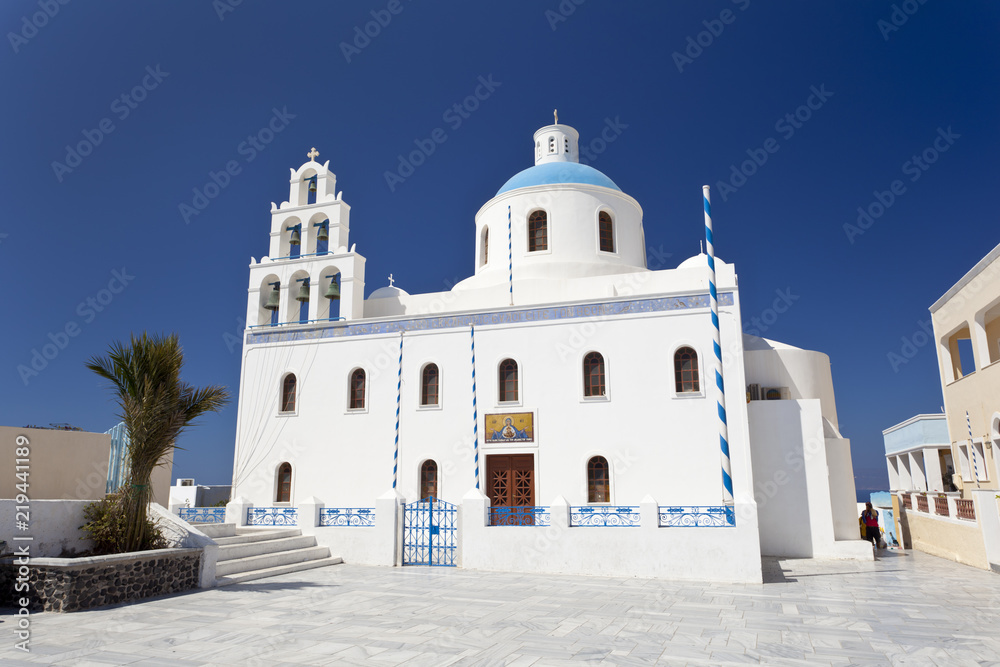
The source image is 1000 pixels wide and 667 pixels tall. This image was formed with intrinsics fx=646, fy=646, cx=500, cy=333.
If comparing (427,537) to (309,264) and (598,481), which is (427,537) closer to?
(598,481)

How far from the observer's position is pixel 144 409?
8828mm

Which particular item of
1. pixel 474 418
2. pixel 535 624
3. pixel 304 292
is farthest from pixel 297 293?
pixel 535 624

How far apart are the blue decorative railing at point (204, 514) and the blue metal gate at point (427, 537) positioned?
145 inches

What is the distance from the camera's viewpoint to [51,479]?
9664 mm

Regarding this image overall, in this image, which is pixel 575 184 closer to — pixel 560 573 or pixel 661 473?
pixel 661 473

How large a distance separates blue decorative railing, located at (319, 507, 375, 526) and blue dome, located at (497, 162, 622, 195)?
953 centimetres

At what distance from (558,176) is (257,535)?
37.7 feet

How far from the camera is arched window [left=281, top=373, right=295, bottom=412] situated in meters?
15.6

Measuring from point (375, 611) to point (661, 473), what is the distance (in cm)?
696

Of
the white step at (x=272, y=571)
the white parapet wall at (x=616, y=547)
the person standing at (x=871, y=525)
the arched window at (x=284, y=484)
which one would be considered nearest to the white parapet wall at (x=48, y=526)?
the white step at (x=272, y=571)

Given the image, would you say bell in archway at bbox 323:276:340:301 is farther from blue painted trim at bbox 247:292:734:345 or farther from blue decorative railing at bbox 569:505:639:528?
blue decorative railing at bbox 569:505:639:528

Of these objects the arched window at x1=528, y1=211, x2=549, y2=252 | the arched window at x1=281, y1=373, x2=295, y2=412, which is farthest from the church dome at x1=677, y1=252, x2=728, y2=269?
the arched window at x1=281, y1=373, x2=295, y2=412

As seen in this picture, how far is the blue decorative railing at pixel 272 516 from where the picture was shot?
1240 cm

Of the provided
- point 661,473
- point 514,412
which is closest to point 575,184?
A: point 514,412
